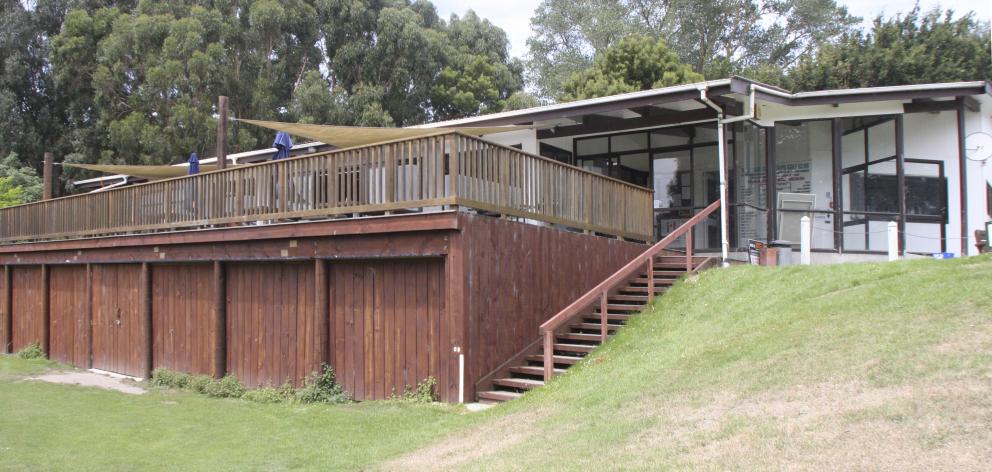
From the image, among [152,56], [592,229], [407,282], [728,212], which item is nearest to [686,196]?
[728,212]

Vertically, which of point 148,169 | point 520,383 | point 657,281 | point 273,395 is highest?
point 148,169

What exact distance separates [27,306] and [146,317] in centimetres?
679

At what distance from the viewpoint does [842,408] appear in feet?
20.7

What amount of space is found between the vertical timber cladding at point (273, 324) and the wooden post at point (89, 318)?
535cm

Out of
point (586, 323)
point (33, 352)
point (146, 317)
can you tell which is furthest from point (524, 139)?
point (33, 352)

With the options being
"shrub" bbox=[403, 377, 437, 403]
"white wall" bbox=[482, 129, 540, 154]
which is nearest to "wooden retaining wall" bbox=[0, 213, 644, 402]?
"shrub" bbox=[403, 377, 437, 403]

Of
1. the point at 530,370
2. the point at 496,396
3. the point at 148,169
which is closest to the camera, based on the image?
the point at 496,396

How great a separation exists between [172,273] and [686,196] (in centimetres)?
1047

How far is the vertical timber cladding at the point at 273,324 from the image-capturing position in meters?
12.4

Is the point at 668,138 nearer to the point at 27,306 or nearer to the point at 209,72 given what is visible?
the point at 27,306

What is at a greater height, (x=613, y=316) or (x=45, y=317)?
(x=613, y=316)

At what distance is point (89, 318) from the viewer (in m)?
17.2

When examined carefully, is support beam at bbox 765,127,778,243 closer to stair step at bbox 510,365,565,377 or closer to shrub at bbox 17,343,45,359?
stair step at bbox 510,365,565,377

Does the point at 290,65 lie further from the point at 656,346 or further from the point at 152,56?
the point at 656,346
